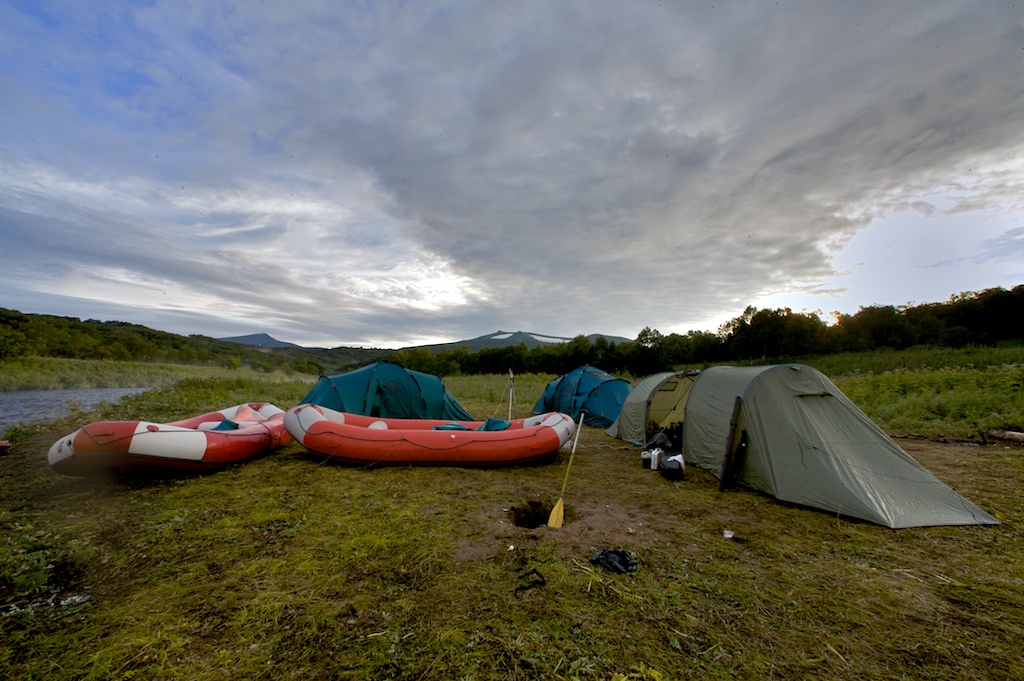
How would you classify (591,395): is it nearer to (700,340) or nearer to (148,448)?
(148,448)

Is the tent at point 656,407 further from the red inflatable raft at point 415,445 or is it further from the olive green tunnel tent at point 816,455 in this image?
the red inflatable raft at point 415,445

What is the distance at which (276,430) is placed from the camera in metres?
7.50

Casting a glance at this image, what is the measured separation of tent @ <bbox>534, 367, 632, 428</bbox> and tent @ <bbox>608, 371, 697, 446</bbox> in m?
1.94

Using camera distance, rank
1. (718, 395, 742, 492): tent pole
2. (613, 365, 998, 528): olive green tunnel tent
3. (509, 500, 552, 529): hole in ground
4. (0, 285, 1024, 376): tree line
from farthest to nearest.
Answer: (0, 285, 1024, 376): tree line
(718, 395, 742, 492): tent pole
(509, 500, 552, 529): hole in ground
(613, 365, 998, 528): olive green tunnel tent

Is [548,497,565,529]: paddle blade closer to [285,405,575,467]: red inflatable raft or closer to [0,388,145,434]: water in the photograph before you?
[285,405,575,467]: red inflatable raft

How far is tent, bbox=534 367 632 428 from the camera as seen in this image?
11695 mm

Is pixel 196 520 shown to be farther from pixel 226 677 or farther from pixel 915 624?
pixel 915 624

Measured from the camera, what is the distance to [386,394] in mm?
10297

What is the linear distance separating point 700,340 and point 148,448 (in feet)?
147

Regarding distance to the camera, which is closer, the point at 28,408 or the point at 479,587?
the point at 479,587

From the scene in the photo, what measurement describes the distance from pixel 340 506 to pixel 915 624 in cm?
532

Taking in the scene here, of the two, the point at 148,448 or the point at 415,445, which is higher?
the point at 148,448

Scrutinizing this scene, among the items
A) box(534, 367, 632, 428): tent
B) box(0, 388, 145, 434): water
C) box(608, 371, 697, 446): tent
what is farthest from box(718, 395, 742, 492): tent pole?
box(0, 388, 145, 434): water

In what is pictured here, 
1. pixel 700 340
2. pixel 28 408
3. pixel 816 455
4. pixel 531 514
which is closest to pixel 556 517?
pixel 531 514
